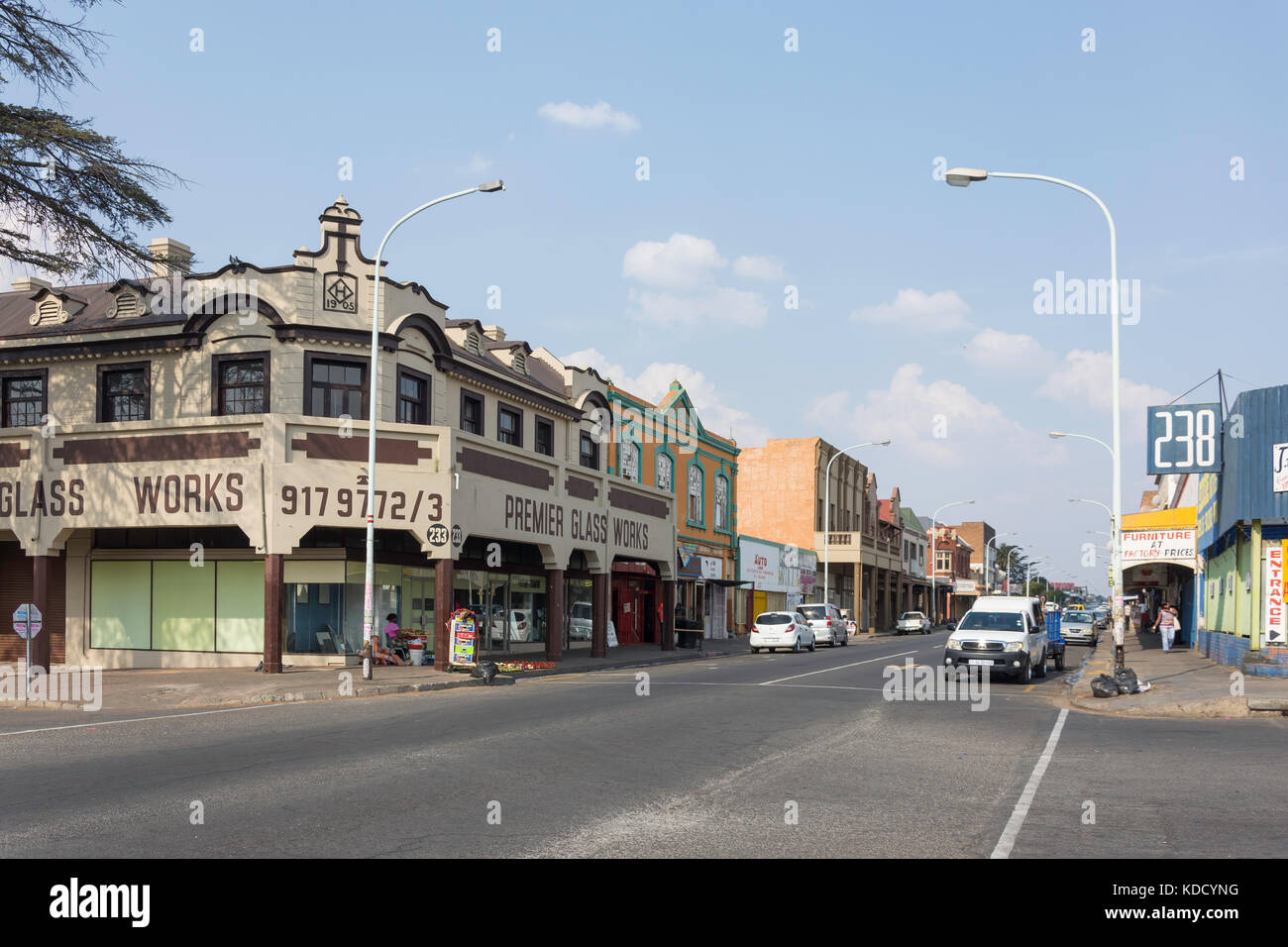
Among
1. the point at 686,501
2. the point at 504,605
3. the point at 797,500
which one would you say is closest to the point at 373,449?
the point at 504,605

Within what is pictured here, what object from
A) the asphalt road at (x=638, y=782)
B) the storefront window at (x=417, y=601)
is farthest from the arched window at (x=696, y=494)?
the asphalt road at (x=638, y=782)

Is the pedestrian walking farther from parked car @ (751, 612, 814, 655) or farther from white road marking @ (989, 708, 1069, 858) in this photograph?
white road marking @ (989, 708, 1069, 858)

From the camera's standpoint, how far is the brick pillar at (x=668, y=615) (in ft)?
134

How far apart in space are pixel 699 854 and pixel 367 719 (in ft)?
33.9

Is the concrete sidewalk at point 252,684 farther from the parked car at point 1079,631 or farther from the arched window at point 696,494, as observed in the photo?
the parked car at point 1079,631

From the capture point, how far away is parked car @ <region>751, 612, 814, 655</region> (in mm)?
41781

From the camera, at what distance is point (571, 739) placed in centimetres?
1398

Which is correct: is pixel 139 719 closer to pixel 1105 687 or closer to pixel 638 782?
pixel 638 782

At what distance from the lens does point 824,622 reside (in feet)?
158

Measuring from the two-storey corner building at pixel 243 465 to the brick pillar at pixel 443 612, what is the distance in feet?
0.15

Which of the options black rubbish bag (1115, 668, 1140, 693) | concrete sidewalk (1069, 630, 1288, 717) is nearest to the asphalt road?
concrete sidewalk (1069, 630, 1288, 717)
